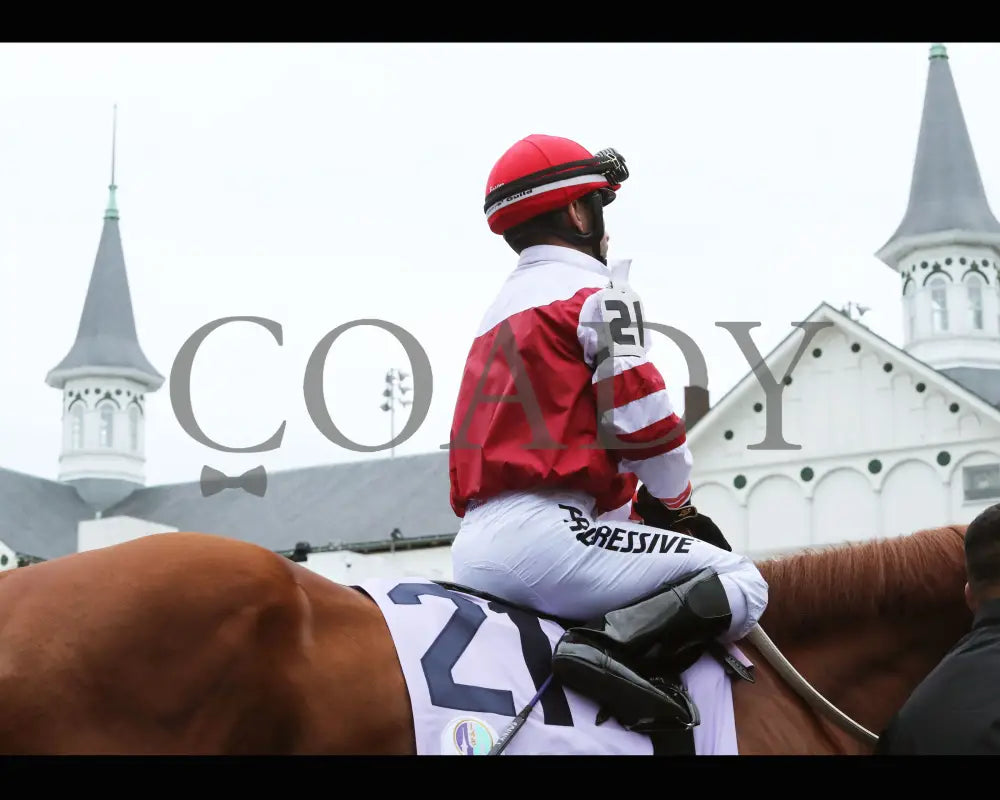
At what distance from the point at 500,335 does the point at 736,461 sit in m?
29.4

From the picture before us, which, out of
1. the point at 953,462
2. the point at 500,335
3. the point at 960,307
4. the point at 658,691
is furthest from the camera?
the point at 960,307

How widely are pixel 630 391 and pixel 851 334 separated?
2997cm

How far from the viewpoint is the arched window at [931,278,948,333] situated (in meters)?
40.4

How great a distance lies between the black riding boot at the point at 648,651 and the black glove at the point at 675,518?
0.83ft

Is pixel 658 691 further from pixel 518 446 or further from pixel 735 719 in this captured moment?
pixel 518 446

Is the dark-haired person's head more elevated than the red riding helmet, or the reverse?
the red riding helmet

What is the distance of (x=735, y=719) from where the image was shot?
4.00m

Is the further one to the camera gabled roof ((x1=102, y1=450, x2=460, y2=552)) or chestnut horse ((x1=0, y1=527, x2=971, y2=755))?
gabled roof ((x1=102, y1=450, x2=460, y2=552))

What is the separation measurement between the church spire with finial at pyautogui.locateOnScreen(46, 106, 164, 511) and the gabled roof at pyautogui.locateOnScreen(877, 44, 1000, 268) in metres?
26.8

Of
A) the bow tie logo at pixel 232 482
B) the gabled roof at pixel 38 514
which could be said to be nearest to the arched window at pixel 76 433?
the gabled roof at pixel 38 514

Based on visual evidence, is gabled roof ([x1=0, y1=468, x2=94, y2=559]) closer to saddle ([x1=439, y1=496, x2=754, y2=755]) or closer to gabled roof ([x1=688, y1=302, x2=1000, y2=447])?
gabled roof ([x1=688, y1=302, x2=1000, y2=447])

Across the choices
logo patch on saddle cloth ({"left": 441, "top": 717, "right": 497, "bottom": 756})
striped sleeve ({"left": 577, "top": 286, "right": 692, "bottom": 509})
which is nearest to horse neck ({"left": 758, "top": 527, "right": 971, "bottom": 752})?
striped sleeve ({"left": 577, "top": 286, "right": 692, "bottom": 509})
